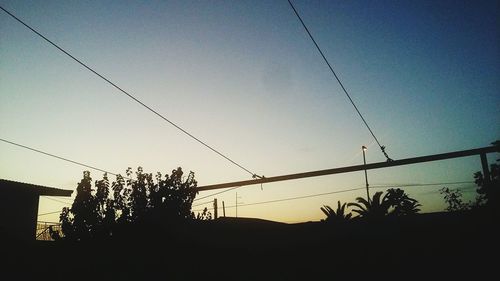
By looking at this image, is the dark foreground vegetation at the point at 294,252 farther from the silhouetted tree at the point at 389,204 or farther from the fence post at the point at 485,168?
the silhouetted tree at the point at 389,204

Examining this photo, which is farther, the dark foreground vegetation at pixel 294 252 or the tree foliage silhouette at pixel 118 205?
the tree foliage silhouette at pixel 118 205

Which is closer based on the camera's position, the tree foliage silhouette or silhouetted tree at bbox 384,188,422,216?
the tree foliage silhouette

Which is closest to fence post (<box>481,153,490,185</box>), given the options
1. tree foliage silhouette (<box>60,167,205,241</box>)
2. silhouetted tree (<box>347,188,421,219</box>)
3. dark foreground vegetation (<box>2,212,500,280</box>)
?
dark foreground vegetation (<box>2,212,500,280</box>)

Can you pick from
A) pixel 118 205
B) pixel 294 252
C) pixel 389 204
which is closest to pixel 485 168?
pixel 294 252

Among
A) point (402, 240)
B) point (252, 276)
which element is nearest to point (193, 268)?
point (252, 276)

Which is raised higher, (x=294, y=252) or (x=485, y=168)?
(x=485, y=168)

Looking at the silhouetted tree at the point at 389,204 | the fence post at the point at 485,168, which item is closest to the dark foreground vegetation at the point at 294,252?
the fence post at the point at 485,168

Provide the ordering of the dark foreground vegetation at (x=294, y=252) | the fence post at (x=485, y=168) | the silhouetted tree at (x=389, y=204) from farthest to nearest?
1. the silhouetted tree at (x=389, y=204)
2. the fence post at (x=485, y=168)
3. the dark foreground vegetation at (x=294, y=252)

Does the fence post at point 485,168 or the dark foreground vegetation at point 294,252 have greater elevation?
the fence post at point 485,168

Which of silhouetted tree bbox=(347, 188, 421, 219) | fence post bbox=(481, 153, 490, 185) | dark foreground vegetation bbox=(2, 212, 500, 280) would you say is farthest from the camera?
silhouetted tree bbox=(347, 188, 421, 219)

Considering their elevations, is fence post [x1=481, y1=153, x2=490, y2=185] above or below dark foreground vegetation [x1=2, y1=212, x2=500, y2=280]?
above

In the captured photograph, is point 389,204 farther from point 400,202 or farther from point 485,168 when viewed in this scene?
point 485,168

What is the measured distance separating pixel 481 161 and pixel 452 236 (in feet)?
12.9

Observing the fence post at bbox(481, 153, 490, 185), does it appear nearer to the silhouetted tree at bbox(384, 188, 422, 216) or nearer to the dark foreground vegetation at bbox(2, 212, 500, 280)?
the dark foreground vegetation at bbox(2, 212, 500, 280)
